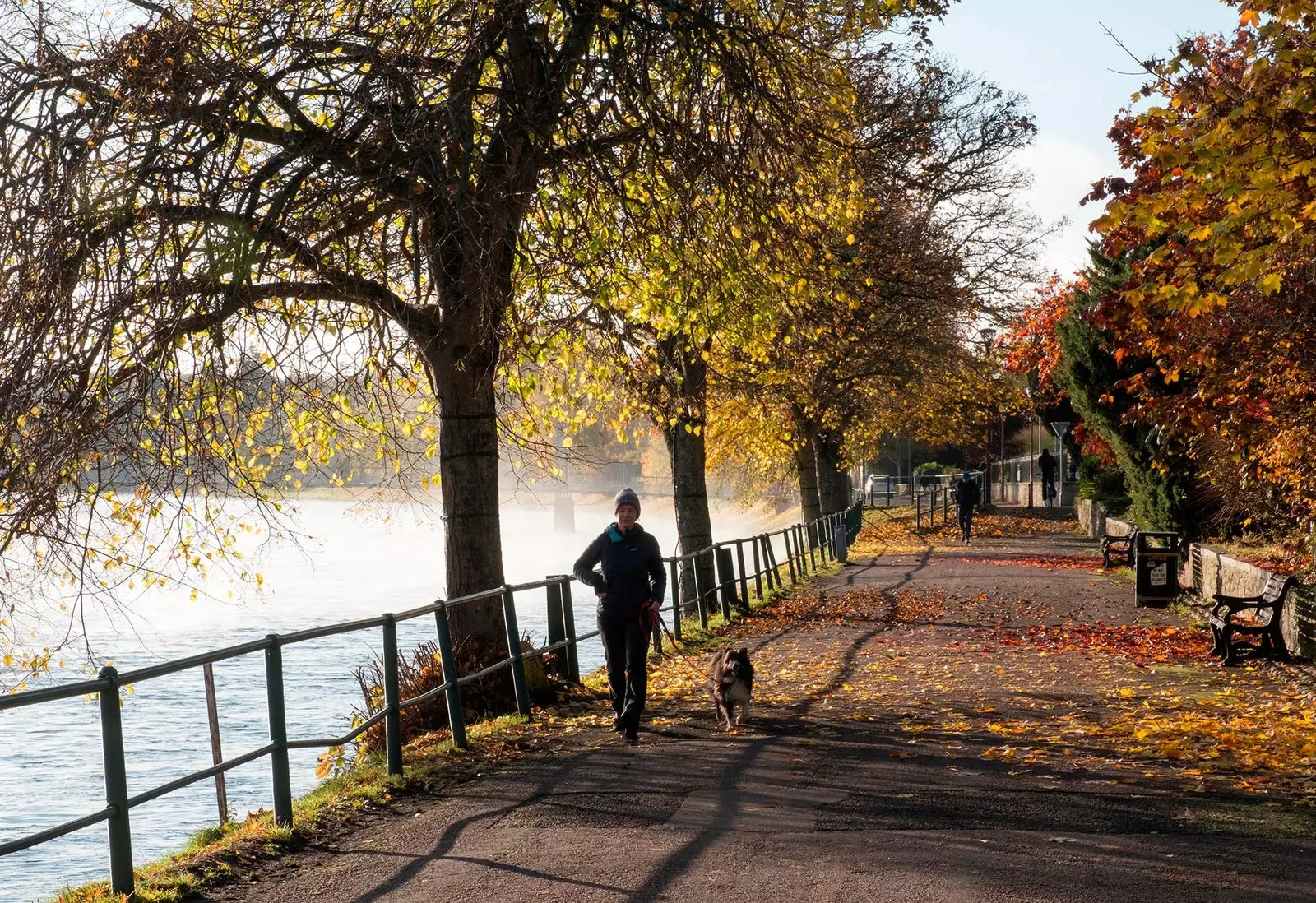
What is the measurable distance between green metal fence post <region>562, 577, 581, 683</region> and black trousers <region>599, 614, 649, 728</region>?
1.73m

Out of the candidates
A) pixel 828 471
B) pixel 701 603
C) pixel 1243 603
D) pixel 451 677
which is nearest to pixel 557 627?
pixel 451 677

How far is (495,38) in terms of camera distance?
1076 cm

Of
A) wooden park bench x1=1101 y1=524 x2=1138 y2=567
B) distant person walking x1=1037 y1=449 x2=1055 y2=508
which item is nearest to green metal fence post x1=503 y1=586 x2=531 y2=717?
wooden park bench x1=1101 y1=524 x2=1138 y2=567

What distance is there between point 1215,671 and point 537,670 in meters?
6.68

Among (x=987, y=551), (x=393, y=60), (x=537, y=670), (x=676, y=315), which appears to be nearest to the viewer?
(x=393, y=60)

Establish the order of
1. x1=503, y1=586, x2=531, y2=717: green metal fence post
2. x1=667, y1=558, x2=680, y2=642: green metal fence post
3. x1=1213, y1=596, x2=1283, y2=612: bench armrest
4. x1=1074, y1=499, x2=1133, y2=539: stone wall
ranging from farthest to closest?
x1=1074, y1=499, x2=1133, y2=539: stone wall
x1=667, y1=558, x2=680, y2=642: green metal fence post
x1=1213, y1=596, x2=1283, y2=612: bench armrest
x1=503, y1=586, x2=531, y2=717: green metal fence post

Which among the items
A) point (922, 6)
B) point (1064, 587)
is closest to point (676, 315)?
point (922, 6)

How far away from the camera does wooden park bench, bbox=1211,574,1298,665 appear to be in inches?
554

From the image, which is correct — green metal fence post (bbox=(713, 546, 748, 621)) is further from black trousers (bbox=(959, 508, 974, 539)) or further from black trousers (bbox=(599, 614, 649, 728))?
black trousers (bbox=(959, 508, 974, 539))

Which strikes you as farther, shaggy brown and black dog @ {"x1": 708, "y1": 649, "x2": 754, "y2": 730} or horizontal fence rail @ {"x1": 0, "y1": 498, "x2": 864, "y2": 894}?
shaggy brown and black dog @ {"x1": 708, "y1": 649, "x2": 754, "y2": 730}

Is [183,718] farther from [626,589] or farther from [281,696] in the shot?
[281,696]

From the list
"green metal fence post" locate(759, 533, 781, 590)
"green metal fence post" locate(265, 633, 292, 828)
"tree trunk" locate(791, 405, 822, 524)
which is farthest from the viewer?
"tree trunk" locate(791, 405, 822, 524)

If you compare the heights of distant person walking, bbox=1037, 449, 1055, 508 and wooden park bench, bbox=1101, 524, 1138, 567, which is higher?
distant person walking, bbox=1037, 449, 1055, 508

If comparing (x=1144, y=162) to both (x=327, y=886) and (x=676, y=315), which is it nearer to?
(x=676, y=315)
